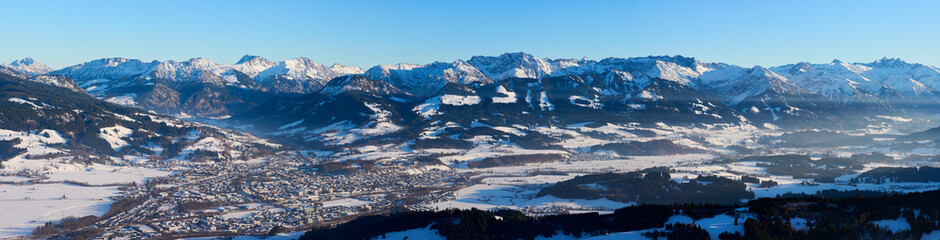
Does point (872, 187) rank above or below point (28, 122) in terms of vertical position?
below

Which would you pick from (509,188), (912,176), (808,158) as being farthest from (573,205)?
(808,158)

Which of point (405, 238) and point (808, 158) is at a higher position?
point (808, 158)

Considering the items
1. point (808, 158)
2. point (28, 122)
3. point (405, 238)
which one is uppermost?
point (28, 122)

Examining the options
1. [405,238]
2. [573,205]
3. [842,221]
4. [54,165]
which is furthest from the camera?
[54,165]

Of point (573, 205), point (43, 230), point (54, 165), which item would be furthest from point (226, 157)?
point (573, 205)

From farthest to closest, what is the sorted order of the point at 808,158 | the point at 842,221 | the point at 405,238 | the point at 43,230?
the point at 808,158 < the point at 43,230 < the point at 405,238 < the point at 842,221

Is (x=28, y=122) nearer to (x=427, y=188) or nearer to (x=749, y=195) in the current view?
(x=427, y=188)

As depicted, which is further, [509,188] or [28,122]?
[28,122]

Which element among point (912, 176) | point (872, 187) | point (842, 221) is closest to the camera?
point (842, 221)

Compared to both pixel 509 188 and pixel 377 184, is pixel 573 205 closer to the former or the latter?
pixel 509 188
